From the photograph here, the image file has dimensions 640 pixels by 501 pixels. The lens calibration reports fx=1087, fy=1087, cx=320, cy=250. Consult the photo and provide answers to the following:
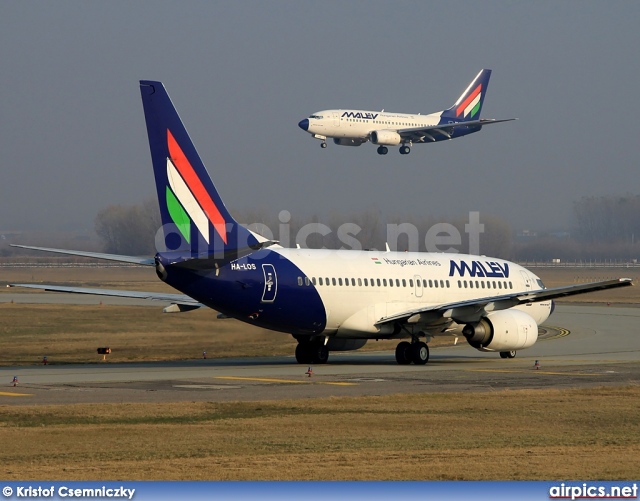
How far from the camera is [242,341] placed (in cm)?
3447

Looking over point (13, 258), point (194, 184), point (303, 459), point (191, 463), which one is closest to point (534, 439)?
point (303, 459)

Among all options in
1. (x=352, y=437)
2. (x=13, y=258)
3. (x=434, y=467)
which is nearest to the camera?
(x=434, y=467)

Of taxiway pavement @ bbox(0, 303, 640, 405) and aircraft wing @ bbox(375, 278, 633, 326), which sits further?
aircraft wing @ bbox(375, 278, 633, 326)

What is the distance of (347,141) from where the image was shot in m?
87.4

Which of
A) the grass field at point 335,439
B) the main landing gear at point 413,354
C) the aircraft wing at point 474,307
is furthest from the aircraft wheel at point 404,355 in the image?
the grass field at point 335,439

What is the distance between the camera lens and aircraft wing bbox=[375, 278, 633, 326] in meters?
33.3

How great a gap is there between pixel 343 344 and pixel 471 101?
2589 inches

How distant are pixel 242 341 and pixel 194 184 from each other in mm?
7016

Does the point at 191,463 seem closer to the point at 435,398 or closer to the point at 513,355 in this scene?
the point at 435,398

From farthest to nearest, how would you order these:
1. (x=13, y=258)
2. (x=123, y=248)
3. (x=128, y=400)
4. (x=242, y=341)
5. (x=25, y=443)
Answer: (x=13, y=258) < (x=123, y=248) < (x=242, y=341) < (x=128, y=400) < (x=25, y=443)

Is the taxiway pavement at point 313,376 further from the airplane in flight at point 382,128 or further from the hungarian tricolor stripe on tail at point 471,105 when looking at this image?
the hungarian tricolor stripe on tail at point 471,105

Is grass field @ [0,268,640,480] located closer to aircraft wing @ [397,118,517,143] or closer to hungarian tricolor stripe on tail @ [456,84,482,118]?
aircraft wing @ [397,118,517,143]

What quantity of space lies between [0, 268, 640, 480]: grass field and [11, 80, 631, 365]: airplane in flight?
7.32 metres

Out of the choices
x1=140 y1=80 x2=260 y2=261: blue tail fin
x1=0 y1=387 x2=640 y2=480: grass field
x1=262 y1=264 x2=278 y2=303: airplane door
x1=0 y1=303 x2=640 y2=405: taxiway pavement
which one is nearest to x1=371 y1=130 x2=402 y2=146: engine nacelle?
x1=0 y1=303 x2=640 y2=405: taxiway pavement
